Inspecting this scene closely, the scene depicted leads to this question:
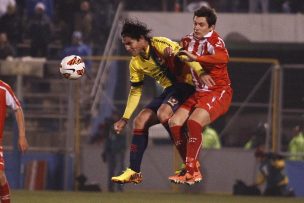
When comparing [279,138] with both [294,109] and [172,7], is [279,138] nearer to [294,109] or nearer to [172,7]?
[294,109]

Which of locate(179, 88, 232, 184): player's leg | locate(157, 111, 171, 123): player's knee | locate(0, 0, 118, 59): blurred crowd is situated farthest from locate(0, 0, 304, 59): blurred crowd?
locate(179, 88, 232, 184): player's leg

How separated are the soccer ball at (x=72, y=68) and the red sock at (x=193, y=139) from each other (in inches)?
63.4

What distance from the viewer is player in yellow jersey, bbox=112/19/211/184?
50.5ft

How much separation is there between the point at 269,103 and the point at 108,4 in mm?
5989

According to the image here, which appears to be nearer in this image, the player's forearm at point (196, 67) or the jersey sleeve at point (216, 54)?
the jersey sleeve at point (216, 54)

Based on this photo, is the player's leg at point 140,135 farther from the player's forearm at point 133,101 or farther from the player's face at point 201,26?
the player's face at point 201,26

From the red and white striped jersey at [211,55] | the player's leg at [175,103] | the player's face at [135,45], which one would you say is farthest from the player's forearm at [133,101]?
the red and white striped jersey at [211,55]

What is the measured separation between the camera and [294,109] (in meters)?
25.9

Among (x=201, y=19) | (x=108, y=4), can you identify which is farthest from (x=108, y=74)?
(x=201, y=19)

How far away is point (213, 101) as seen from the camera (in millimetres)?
15539

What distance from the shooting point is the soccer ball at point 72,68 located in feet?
51.4

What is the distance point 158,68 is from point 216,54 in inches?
35.5

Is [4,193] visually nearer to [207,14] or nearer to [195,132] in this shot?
[195,132]

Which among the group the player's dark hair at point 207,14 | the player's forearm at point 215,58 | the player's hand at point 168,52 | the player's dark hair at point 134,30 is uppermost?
the player's dark hair at point 207,14
